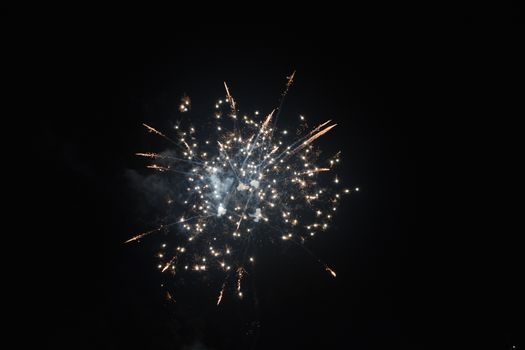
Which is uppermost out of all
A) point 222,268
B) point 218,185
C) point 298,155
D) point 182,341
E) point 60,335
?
point 298,155

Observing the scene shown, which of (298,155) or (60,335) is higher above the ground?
(298,155)

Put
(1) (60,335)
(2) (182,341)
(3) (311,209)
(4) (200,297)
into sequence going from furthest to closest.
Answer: (2) (182,341) < (4) (200,297) < (1) (60,335) < (3) (311,209)

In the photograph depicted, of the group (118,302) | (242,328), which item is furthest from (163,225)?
(242,328)

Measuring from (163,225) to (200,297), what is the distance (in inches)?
119

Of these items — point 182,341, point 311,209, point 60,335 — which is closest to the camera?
point 311,209

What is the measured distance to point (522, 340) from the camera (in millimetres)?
11008

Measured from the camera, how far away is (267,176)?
11.0 metres

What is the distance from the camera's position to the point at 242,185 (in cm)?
1107

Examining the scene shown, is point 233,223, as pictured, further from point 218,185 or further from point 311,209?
point 311,209

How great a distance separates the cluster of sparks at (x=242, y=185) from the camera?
433 inches

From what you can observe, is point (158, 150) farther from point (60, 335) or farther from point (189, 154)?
point (60, 335)

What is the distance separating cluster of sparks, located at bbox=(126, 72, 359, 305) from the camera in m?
11.0

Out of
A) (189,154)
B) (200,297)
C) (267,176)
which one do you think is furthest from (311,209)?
(200,297)

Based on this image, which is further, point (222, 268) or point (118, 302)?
point (118, 302)
